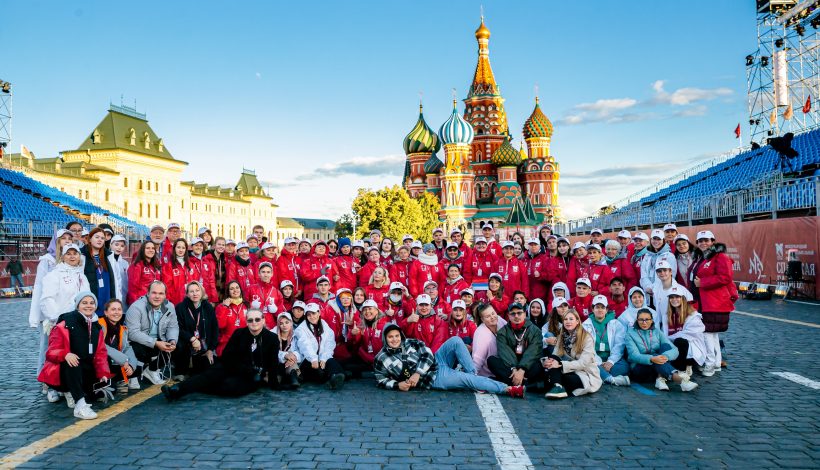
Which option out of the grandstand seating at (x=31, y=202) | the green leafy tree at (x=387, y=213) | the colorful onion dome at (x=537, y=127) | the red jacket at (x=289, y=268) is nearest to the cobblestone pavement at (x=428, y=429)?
the red jacket at (x=289, y=268)

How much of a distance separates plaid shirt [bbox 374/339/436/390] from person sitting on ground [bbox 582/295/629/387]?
2.10 m

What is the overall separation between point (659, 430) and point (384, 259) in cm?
667

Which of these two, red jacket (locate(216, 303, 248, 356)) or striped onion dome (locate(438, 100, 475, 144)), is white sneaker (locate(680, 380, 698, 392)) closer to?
red jacket (locate(216, 303, 248, 356))

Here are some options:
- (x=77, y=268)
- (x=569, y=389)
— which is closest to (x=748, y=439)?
(x=569, y=389)

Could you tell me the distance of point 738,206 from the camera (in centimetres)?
2014

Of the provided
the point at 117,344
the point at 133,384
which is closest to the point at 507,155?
the point at 133,384

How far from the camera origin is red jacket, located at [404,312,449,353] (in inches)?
338

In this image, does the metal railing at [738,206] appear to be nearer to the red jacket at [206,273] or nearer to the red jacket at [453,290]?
the red jacket at [453,290]

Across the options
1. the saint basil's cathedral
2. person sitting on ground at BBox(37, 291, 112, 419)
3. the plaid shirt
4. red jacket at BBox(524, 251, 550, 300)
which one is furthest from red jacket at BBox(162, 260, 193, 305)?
the saint basil's cathedral

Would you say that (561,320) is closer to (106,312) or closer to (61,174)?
(106,312)

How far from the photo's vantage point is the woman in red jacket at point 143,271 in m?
8.68

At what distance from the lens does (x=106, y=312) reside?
7438mm

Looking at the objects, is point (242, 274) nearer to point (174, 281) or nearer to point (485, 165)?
point (174, 281)

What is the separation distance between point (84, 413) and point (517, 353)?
16.7ft
